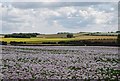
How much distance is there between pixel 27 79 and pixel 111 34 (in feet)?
281

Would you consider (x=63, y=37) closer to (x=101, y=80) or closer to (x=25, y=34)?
(x=25, y=34)

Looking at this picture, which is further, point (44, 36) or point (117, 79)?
point (44, 36)

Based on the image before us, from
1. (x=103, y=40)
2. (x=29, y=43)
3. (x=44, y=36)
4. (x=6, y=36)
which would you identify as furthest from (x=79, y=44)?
(x=6, y=36)

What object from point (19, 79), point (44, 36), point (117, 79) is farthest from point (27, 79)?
point (44, 36)

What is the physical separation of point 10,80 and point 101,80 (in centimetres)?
556

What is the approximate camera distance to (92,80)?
22.1m

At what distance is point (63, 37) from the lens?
113 meters

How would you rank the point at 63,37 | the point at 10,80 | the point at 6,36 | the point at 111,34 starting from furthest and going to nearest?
the point at 6,36 < the point at 63,37 < the point at 111,34 < the point at 10,80

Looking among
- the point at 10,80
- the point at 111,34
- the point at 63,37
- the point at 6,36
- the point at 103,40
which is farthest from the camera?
the point at 6,36

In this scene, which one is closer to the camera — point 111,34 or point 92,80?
point 92,80

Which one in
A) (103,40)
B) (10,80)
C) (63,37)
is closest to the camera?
(10,80)

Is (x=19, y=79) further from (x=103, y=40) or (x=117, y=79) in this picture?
(x=103, y=40)

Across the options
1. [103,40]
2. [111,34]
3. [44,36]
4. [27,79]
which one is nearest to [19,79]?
[27,79]

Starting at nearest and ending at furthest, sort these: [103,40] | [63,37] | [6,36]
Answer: [103,40] < [63,37] < [6,36]
